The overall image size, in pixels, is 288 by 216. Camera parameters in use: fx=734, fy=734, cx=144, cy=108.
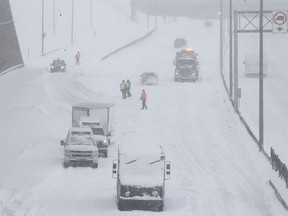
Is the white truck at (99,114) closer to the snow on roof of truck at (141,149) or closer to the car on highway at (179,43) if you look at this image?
the snow on roof of truck at (141,149)

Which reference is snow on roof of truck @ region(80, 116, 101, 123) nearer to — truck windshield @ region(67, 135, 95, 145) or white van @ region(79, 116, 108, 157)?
white van @ region(79, 116, 108, 157)

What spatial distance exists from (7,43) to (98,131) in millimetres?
26869

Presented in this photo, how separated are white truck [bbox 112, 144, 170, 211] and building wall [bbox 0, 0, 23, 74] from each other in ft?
115

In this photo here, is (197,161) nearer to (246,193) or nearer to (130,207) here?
Result: (246,193)

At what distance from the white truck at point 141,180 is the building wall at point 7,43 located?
1386 inches

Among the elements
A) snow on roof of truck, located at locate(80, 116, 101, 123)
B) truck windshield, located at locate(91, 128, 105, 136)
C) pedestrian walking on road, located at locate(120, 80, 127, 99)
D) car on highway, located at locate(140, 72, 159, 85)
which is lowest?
truck windshield, located at locate(91, 128, 105, 136)

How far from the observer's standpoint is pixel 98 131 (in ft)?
125

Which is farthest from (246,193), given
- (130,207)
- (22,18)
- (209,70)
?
(22,18)

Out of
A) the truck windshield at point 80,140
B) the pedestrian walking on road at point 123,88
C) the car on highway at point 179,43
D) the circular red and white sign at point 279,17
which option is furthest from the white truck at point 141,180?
the car on highway at point 179,43

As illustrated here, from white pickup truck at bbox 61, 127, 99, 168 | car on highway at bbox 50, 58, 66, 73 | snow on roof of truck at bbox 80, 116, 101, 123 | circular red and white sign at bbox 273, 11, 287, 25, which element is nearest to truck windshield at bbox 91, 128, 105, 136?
snow on roof of truck at bbox 80, 116, 101, 123

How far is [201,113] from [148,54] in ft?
155

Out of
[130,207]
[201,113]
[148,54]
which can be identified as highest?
[148,54]

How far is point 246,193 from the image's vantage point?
2962cm

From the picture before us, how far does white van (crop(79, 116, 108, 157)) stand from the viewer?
3669 centimetres
